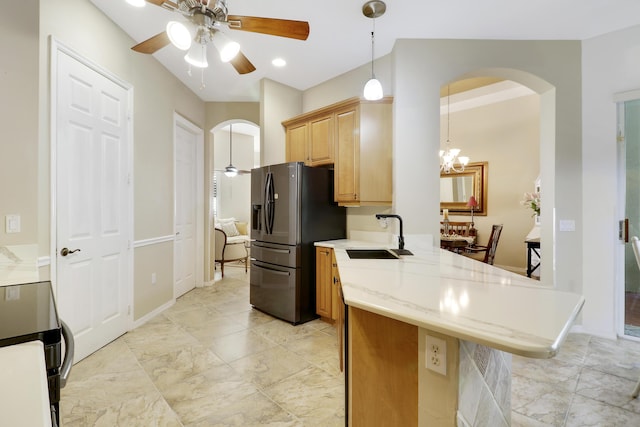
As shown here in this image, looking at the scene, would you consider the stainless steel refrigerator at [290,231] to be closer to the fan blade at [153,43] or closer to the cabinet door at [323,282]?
the cabinet door at [323,282]

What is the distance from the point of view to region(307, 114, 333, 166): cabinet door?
3311mm

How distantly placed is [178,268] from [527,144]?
6.05 meters

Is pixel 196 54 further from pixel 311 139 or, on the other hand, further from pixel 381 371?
pixel 381 371

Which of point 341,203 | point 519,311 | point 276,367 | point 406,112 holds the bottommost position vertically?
point 276,367

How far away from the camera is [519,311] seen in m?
0.90

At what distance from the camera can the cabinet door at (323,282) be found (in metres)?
3.07

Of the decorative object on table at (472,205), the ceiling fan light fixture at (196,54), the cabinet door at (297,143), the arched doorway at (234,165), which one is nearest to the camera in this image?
the ceiling fan light fixture at (196,54)

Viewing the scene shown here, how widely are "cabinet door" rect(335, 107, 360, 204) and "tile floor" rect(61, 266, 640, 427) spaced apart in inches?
57.5

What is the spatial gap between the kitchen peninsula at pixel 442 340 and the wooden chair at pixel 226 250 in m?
4.50

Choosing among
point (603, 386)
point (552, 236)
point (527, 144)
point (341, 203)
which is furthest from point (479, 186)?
point (603, 386)

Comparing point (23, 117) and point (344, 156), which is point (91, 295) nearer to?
point (23, 117)

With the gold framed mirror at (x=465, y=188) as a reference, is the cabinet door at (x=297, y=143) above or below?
above

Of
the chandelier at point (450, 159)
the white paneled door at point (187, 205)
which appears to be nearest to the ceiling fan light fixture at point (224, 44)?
the white paneled door at point (187, 205)

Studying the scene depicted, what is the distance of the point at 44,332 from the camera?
2.43 ft
